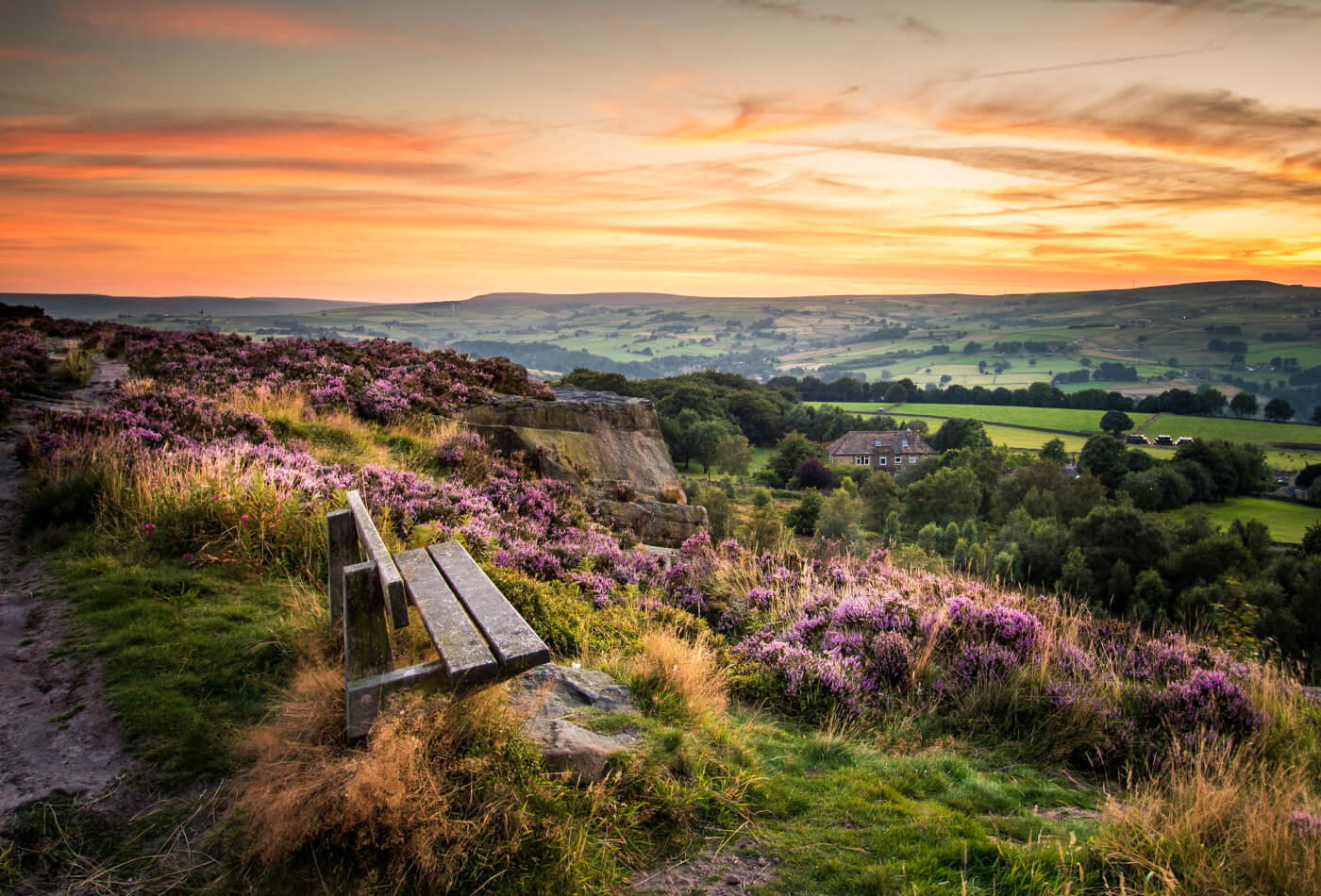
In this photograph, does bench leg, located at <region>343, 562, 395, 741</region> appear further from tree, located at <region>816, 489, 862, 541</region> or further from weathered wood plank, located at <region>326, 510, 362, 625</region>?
tree, located at <region>816, 489, 862, 541</region>

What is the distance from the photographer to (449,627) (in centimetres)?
343

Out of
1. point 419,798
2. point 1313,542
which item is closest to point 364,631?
point 419,798

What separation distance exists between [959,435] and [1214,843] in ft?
397

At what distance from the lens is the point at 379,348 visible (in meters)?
17.1

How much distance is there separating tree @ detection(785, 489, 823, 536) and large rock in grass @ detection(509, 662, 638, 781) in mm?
66976

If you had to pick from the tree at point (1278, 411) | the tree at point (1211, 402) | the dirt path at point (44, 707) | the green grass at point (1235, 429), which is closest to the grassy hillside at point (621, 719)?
the dirt path at point (44, 707)

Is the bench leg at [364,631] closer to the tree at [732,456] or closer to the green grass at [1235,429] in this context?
the tree at [732,456]

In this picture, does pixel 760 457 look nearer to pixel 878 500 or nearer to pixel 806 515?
pixel 878 500

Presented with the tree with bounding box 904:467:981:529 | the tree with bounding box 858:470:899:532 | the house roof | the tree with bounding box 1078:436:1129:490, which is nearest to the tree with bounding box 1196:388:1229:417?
the tree with bounding box 1078:436:1129:490

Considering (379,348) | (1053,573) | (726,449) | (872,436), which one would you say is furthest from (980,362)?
(379,348)

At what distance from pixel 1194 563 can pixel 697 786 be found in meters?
61.5

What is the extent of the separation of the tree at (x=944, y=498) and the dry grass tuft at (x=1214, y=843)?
3145 inches

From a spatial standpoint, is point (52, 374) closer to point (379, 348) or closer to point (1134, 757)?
point (379, 348)

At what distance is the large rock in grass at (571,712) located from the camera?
379 cm
